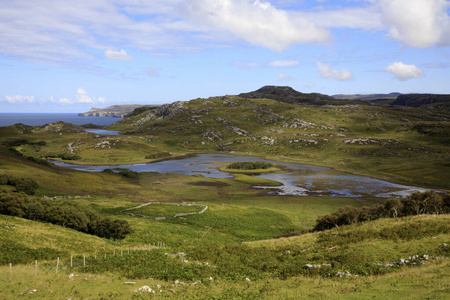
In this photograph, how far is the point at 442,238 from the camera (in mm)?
35969

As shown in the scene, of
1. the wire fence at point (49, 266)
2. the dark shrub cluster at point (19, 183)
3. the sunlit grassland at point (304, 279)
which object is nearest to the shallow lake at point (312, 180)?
the dark shrub cluster at point (19, 183)

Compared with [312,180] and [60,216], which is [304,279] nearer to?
[60,216]

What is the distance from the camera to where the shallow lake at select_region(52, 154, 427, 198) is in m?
118

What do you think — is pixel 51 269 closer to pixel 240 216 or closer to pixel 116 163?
pixel 240 216

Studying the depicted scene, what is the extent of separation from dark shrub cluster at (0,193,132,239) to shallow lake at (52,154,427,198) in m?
74.3

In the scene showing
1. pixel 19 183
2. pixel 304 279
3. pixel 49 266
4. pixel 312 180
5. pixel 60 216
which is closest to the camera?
pixel 304 279

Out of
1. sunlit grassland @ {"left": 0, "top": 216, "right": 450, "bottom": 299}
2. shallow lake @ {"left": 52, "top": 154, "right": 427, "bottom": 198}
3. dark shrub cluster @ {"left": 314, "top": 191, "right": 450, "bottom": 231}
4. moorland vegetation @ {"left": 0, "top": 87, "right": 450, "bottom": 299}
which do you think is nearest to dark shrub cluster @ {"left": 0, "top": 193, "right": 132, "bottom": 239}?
moorland vegetation @ {"left": 0, "top": 87, "right": 450, "bottom": 299}

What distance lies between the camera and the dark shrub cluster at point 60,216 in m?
50.6

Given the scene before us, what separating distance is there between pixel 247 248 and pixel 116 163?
16258 cm

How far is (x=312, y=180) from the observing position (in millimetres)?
142625

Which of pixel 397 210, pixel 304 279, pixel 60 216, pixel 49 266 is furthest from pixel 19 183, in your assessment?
pixel 397 210

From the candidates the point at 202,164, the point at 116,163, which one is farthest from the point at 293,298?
the point at 116,163

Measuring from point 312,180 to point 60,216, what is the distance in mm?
112547

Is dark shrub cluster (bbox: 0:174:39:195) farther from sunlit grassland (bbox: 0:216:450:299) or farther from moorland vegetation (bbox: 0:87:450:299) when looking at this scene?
sunlit grassland (bbox: 0:216:450:299)
